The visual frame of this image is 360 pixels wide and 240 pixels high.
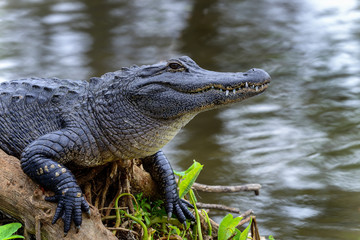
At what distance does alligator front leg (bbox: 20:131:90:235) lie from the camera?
265 cm


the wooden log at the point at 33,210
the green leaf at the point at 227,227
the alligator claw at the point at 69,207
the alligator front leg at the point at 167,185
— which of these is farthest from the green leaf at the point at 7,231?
the green leaf at the point at 227,227

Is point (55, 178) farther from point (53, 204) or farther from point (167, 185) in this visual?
point (167, 185)

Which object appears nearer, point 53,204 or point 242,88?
point 53,204

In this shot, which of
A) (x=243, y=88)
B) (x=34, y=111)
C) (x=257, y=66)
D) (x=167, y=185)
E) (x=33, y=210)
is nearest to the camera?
(x=33, y=210)

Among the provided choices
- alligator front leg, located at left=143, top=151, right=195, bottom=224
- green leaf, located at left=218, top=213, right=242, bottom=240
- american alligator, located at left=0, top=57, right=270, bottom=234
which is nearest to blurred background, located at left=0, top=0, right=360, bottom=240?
green leaf, located at left=218, top=213, right=242, bottom=240

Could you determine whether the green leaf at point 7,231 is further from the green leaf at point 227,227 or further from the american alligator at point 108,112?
the green leaf at point 227,227

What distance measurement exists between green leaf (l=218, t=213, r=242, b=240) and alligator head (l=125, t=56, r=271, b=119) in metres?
0.75

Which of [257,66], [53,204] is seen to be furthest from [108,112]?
[257,66]

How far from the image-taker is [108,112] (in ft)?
9.78

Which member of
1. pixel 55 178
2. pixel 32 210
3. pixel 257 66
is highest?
pixel 55 178

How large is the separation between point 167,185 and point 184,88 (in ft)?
2.16

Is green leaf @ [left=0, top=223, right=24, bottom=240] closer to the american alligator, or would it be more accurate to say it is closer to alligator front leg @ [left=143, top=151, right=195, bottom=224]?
the american alligator

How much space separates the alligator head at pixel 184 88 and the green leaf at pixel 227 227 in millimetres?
749

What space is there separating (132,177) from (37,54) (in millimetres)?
7813
